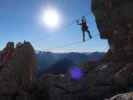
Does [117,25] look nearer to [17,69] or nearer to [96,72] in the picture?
[96,72]

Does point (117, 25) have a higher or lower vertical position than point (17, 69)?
higher

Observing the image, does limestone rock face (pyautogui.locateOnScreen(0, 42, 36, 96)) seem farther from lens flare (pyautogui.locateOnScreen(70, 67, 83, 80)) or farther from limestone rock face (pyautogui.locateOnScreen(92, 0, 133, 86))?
limestone rock face (pyautogui.locateOnScreen(92, 0, 133, 86))

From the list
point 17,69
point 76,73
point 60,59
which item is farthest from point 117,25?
point 60,59

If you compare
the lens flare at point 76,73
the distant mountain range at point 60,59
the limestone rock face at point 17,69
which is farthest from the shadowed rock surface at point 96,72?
the distant mountain range at point 60,59

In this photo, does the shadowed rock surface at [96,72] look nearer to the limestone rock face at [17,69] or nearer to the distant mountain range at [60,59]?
the limestone rock face at [17,69]

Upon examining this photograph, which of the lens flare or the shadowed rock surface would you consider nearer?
the shadowed rock surface

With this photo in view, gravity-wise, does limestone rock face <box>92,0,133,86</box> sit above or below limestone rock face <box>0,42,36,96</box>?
above

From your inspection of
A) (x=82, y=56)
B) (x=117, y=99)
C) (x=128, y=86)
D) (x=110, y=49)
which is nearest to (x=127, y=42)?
(x=110, y=49)

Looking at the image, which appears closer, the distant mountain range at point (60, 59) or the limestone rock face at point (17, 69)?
the limestone rock face at point (17, 69)

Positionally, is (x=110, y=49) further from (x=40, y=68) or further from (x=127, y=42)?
(x=40, y=68)

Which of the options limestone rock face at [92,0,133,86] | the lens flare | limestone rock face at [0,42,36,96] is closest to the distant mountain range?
limestone rock face at [0,42,36,96]

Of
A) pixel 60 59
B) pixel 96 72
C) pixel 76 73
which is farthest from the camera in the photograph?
pixel 60 59

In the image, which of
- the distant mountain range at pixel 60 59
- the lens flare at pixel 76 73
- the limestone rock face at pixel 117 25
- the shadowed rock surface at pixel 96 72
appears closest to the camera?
the shadowed rock surface at pixel 96 72

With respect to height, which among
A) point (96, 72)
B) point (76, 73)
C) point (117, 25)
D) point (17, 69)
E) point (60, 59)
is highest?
point (117, 25)
